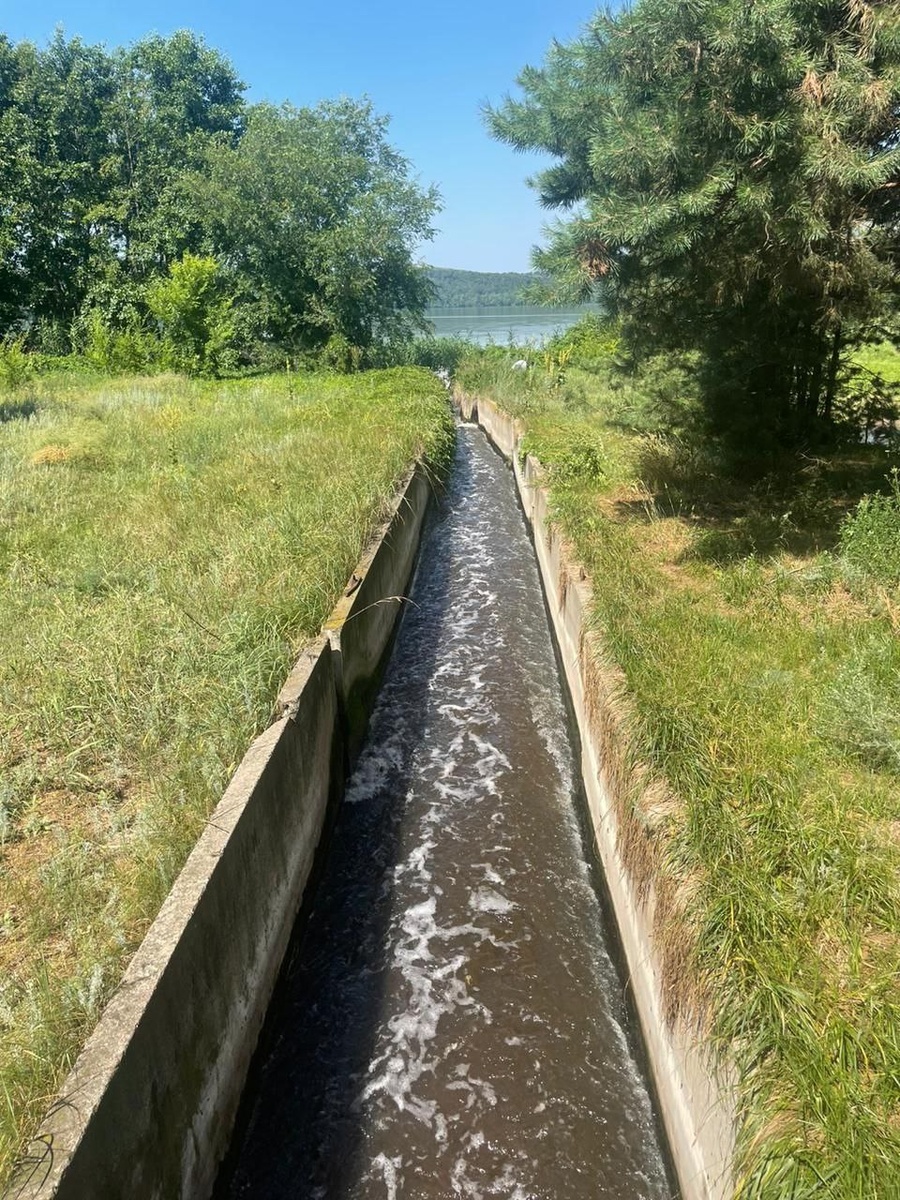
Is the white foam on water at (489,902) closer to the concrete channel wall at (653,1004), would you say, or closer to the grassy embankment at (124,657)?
the concrete channel wall at (653,1004)

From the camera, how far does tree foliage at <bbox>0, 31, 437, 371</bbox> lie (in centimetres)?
2469

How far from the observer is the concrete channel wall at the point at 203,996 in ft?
7.12

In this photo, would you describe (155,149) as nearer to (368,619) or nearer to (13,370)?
(13,370)

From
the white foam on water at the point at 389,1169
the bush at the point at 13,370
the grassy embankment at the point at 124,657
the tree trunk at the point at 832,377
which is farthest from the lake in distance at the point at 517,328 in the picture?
the bush at the point at 13,370

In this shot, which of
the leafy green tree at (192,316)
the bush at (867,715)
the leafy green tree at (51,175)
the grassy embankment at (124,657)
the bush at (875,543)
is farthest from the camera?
the leafy green tree at (51,175)

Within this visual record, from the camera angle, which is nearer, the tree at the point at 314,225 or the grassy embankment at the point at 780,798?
the grassy embankment at the point at 780,798

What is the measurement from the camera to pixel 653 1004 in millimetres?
3340

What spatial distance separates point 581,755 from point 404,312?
25.4 meters

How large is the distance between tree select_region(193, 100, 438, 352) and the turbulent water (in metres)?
22.2

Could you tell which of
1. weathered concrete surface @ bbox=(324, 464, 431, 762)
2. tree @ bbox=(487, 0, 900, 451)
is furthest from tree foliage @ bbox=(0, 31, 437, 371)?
tree @ bbox=(487, 0, 900, 451)

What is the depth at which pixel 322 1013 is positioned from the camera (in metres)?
3.85

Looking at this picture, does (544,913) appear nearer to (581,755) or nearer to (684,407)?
(581,755)

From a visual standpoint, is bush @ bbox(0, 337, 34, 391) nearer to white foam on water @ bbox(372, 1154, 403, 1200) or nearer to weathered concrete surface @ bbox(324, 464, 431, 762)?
weathered concrete surface @ bbox(324, 464, 431, 762)

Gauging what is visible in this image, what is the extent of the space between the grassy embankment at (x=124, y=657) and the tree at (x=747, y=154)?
3.37 meters
